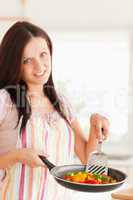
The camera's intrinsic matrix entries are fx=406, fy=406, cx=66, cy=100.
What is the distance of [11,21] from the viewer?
7.22 ft

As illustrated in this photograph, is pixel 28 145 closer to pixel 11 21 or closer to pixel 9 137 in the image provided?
pixel 9 137

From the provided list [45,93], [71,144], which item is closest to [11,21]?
[45,93]

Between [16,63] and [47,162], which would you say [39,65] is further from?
[47,162]

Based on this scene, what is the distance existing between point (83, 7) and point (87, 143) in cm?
111

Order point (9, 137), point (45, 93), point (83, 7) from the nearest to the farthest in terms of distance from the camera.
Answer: point (9, 137)
point (45, 93)
point (83, 7)

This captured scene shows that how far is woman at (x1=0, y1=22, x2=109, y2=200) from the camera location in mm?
1135

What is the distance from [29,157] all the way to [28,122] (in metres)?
0.12

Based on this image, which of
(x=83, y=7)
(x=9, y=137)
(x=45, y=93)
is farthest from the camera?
(x=83, y=7)

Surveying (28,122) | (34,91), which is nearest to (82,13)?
(34,91)

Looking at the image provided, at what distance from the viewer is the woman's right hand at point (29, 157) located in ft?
3.46

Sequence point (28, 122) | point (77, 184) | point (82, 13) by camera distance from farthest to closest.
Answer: point (82, 13), point (28, 122), point (77, 184)

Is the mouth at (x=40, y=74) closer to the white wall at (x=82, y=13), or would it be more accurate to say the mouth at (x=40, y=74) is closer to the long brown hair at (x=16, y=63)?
the long brown hair at (x=16, y=63)

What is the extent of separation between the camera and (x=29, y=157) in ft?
3.48

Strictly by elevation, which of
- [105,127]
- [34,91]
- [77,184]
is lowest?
[77,184]
